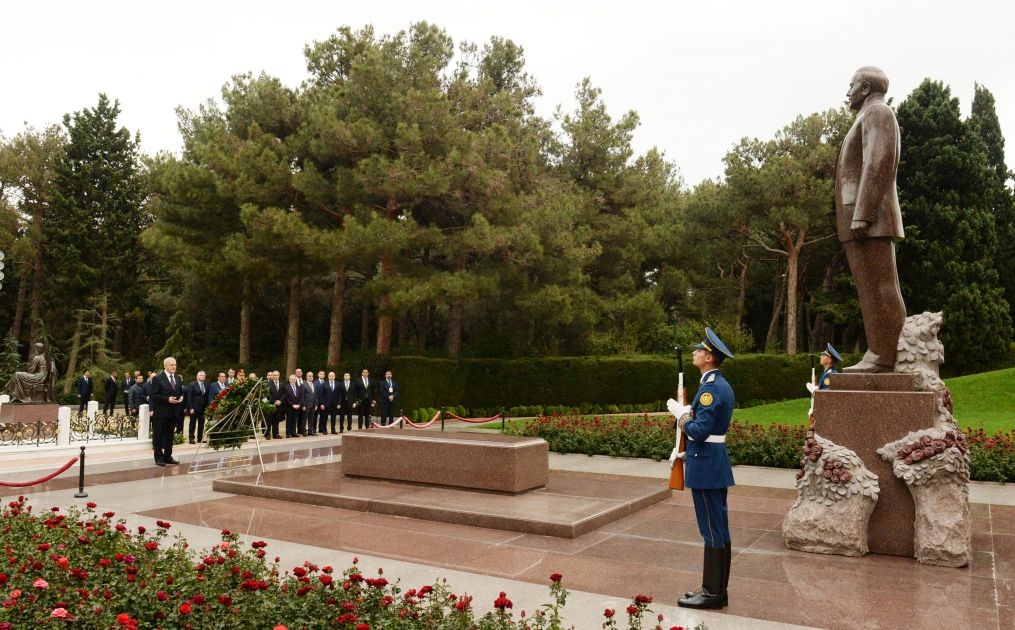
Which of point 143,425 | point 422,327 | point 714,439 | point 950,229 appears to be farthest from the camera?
point 422,327

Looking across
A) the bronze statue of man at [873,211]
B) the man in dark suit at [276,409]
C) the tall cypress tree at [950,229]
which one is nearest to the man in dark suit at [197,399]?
the man in dark suit at [276,409]

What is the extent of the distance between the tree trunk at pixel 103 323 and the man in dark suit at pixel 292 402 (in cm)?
2217

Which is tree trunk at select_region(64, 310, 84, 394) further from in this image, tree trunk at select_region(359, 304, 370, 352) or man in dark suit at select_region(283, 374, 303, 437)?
man in dark suit at select_region(283, 374, 303, 437)

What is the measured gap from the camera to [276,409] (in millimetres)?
17453

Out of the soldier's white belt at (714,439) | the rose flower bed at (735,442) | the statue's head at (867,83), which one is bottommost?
the rose flower bed at (735,442)

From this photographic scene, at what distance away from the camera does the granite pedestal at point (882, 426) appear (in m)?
6.53

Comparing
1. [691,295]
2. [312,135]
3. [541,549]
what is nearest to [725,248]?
[691,295]

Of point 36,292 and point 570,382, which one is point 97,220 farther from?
point 570,382

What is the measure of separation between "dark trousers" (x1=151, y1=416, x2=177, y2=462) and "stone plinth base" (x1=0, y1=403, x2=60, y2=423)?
827 cm

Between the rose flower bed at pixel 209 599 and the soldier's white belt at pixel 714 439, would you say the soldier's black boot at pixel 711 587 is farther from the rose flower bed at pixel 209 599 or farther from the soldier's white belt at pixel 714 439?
the rose flower bed at pixel 209 599

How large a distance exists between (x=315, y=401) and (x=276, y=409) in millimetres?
1431

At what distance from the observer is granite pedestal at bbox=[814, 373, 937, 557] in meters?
6.53

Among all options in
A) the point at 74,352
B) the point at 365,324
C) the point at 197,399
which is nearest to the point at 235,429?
the point at 197,399

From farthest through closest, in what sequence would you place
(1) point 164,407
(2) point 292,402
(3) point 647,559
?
(2) point 292,402, (1) point 164,407, (3) point 647,559
